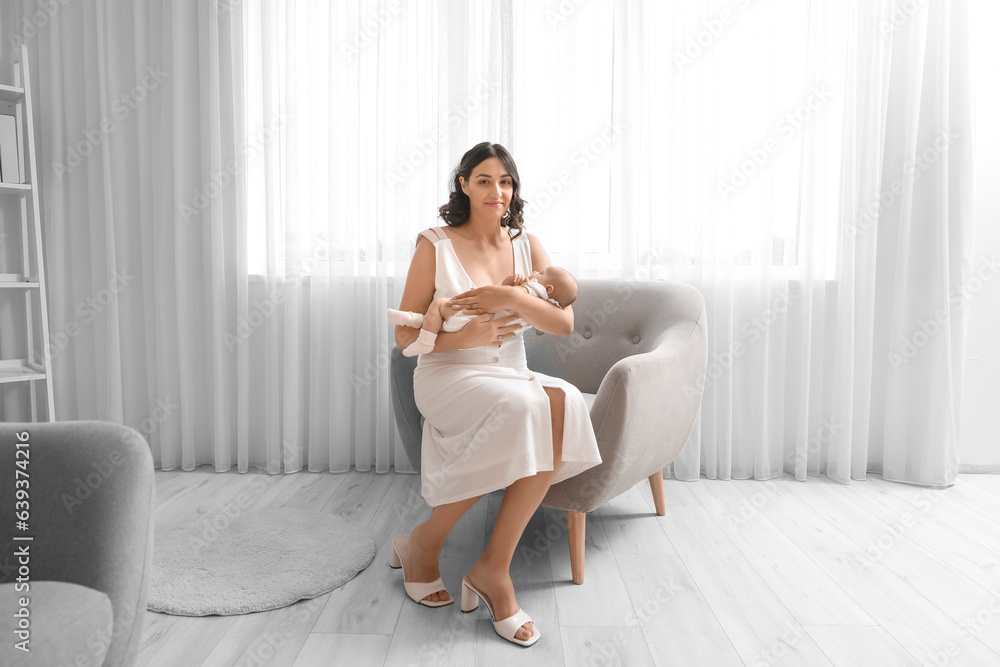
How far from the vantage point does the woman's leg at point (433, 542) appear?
1731 mm

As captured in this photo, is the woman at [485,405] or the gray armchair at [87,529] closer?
the gray armchair at [87,529]

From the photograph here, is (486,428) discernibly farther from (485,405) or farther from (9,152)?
(9,152)

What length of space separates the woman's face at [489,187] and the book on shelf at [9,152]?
6.39 feet

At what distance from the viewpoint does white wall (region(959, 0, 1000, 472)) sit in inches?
108

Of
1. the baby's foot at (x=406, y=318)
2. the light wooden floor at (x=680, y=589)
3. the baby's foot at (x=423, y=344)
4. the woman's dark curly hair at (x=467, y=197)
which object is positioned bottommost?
the light wooden floor at (x=680, y=589)

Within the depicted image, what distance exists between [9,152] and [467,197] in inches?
77.2

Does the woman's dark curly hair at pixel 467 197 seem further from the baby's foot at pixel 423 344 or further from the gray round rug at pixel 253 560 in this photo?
the gray round rug at pixel 253 560

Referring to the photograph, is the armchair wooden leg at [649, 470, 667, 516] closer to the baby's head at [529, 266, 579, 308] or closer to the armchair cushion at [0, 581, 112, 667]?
the baby's head at [529, 266, 579, 308]

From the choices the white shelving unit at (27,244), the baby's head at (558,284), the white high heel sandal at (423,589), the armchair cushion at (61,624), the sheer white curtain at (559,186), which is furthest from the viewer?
the sheer white curtain at (559,186)

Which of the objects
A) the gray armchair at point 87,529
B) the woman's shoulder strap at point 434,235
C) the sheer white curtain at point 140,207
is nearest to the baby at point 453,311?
the woman's shoulder strap at point 434,235

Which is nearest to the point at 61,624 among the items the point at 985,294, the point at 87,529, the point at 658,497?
the point at 87,529

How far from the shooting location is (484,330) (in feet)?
5.87

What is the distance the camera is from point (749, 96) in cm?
274

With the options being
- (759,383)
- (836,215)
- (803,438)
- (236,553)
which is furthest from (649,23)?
(236,553)
